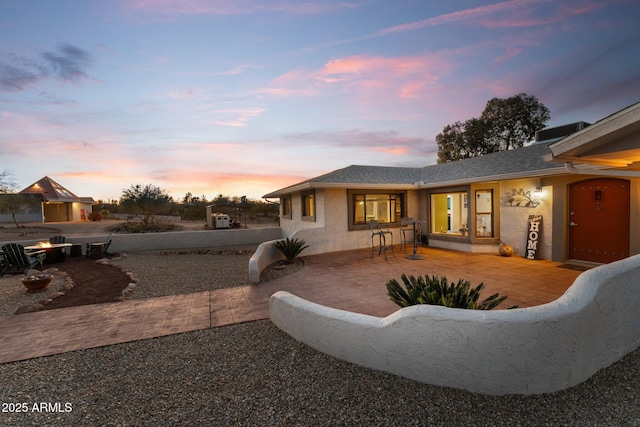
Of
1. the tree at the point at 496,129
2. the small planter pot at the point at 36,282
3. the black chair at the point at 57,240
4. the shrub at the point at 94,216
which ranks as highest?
the tree at the point at 496,129

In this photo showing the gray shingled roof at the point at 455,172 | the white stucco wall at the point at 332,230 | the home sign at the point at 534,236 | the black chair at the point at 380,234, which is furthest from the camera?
the white stucco wall at the point at 332,230

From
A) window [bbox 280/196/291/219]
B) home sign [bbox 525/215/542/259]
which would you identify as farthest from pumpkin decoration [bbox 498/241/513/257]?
window [bbox 280/196/291/219]

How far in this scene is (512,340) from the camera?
2.25 meters

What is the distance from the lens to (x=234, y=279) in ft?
Result: 22.4

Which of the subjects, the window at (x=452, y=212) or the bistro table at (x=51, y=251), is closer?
the bistro table at (x=51, y=251)

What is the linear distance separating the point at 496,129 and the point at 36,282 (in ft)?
95.4

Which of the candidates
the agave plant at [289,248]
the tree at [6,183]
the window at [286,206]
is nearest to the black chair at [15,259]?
the agave plant at [289,248]

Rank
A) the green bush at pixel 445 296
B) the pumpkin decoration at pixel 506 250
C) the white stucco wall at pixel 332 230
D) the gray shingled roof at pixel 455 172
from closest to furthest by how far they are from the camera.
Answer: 1. the green bush at pixel 445 296
2. the gray shingled roof at pixel 455 172
3. the pumpkin decoration at pixel 506 250
4. the white stucco wall at pixel 332 230

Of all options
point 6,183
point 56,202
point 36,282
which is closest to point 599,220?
point 36,282

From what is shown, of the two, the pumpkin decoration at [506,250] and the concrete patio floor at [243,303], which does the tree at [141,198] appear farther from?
the pumpkin decoration at [506,250]

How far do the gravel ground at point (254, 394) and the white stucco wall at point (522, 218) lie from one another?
5.84m

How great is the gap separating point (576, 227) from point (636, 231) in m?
1.09

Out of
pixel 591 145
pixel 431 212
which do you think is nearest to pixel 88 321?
pixel 591 145

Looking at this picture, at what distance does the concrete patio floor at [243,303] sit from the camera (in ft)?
12.6
